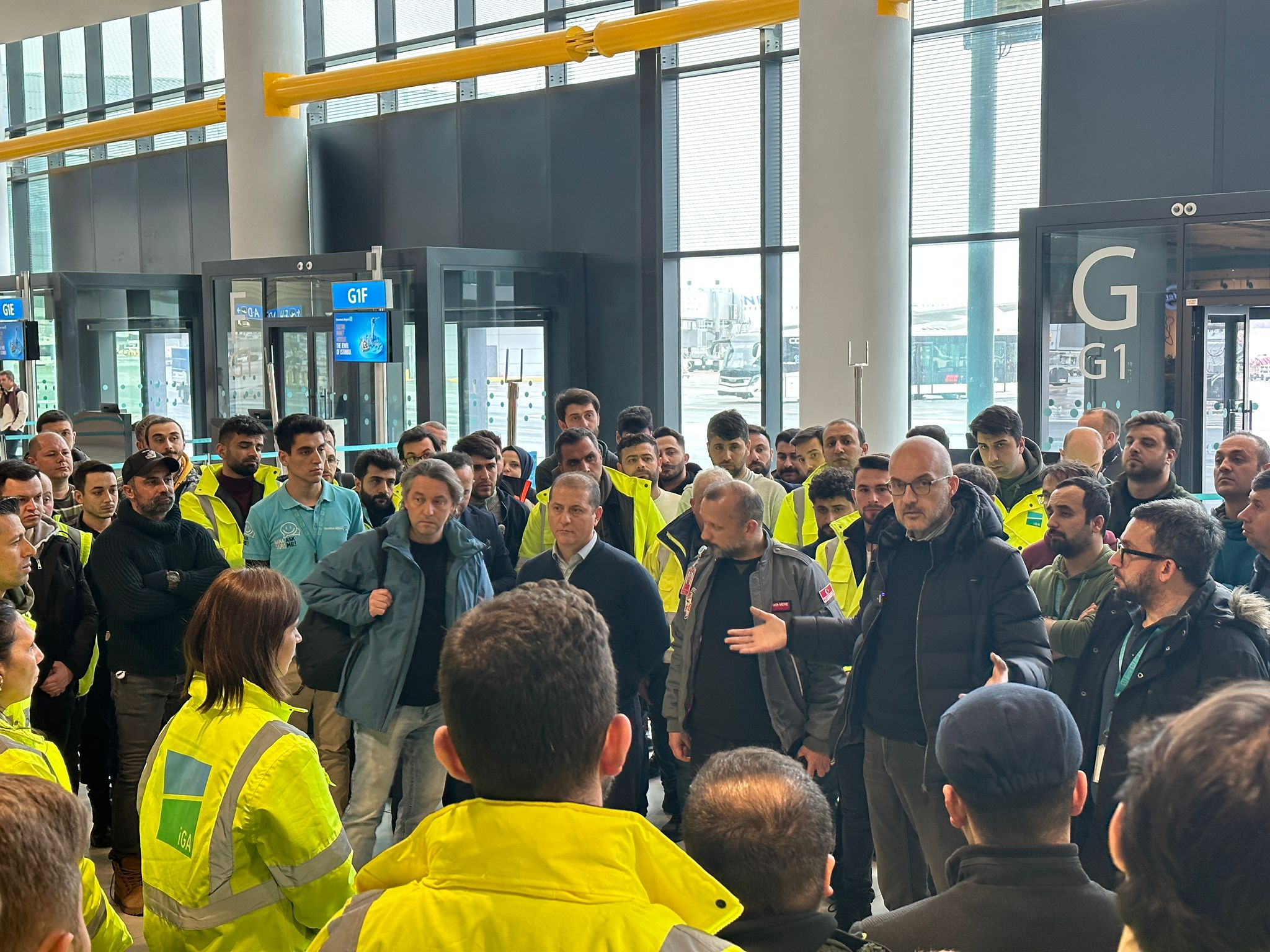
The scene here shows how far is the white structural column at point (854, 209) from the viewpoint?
9.76 meters

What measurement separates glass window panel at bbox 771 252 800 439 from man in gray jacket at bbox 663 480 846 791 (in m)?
9.02

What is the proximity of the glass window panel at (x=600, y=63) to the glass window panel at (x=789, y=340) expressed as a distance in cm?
295

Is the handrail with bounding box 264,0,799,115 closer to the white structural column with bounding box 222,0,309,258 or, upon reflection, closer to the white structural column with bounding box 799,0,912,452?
the white structural column with bounding box 222,0,309,258

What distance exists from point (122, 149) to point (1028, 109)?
1431cm

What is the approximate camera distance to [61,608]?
502 cm

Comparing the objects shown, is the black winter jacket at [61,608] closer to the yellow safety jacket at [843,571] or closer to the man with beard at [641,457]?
the man with beard at [641,457]

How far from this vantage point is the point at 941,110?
40.3 ft

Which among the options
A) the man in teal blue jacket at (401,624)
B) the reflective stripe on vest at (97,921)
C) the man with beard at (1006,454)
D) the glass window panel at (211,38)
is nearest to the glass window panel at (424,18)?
the glass window panel at (211,38)

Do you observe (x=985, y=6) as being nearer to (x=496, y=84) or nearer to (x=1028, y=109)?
Answer: (x=1028, y=109)

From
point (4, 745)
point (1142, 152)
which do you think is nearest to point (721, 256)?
point (1142, 152)

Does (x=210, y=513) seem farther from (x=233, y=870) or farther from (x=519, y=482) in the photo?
(x=233, y=870)

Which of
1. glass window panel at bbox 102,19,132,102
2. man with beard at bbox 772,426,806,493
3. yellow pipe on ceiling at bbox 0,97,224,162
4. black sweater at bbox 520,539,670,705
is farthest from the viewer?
glass window panel at bbox 102,19,132,102

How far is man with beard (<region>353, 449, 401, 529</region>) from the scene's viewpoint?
6301mm

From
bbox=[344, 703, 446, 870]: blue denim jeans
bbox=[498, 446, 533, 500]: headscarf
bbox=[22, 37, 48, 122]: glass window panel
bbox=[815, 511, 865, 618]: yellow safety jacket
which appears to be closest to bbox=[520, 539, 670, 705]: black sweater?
bbox=[344, 703, 446, 870]: blue denim jeans
